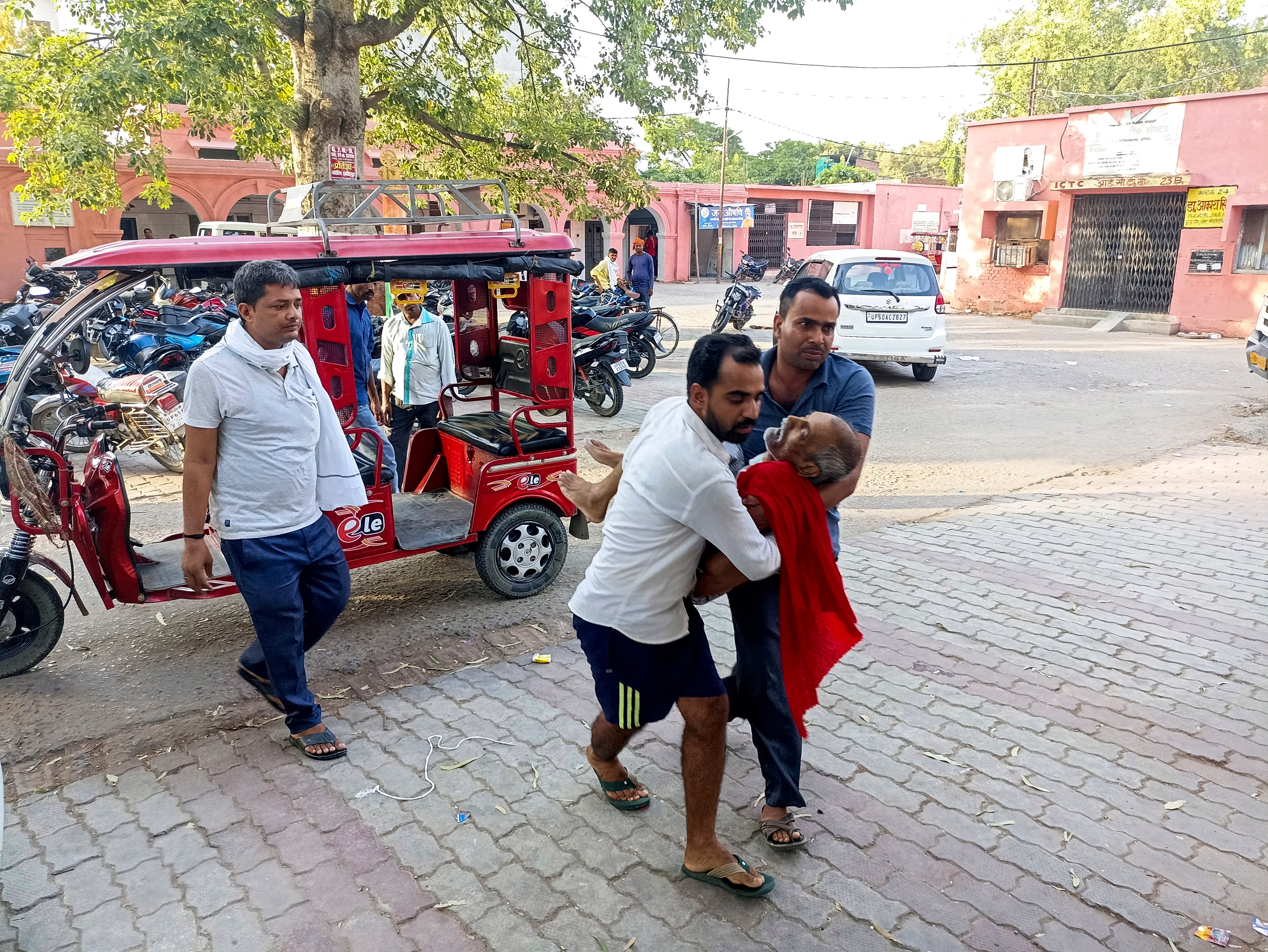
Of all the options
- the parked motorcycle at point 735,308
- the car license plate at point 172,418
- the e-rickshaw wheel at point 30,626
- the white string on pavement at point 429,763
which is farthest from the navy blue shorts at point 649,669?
the parked motorcycle at point 735,308

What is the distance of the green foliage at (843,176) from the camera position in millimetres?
49062

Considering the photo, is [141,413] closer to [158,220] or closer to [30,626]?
[30,626]

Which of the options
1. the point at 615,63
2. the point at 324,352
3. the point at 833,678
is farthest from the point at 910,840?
the point at 615,63

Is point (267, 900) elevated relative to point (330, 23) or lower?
lower

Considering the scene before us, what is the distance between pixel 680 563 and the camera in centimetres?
249

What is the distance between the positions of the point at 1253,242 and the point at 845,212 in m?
22.5

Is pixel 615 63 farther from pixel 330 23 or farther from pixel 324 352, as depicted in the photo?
pixel 324 352

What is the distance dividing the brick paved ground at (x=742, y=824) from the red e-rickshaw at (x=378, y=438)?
0.93 meters

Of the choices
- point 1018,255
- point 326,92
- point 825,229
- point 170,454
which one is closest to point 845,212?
point 825,229

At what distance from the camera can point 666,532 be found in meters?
2.46

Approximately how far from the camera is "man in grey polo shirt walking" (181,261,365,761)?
3139 millimetres

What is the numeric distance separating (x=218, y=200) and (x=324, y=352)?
21309 millimetres

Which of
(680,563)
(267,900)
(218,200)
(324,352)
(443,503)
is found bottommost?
(267,900)

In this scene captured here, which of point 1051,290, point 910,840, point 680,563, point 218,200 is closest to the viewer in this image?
point 680,563
